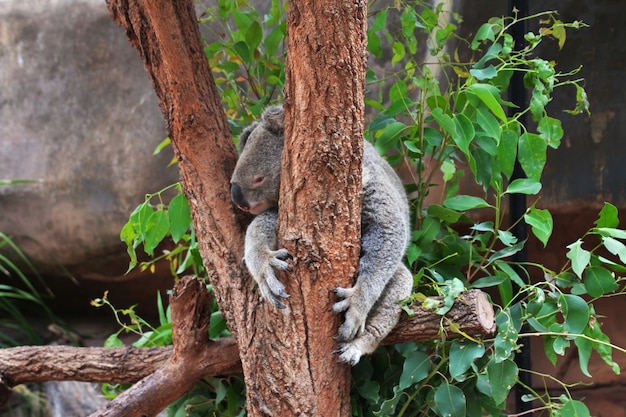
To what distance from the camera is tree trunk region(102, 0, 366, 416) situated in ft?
6.18

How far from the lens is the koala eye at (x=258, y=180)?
2365 millimetres

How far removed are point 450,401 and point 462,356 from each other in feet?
0.61

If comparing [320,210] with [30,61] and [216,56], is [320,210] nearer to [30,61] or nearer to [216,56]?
[216,56]

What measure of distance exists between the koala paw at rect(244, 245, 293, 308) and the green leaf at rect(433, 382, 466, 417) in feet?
2.12

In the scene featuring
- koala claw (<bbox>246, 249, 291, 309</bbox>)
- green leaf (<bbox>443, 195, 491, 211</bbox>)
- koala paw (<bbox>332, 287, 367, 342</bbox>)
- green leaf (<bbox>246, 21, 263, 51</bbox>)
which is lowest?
koala paw (<bbox>332, 287, 367, 342</bbox>)

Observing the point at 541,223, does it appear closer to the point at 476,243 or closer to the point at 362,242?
the point at 362,242

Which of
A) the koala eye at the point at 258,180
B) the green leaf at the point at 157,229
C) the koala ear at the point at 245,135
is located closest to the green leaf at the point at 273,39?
the koala ear at the point at 245,135

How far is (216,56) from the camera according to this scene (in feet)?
9.95

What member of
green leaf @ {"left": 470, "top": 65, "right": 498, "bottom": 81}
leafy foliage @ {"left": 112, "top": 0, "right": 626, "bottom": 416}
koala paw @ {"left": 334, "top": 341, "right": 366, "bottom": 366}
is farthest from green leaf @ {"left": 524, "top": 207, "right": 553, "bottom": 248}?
koala paw @ {"left": 334, "top": 341, "right": 366, "bottom": 366}

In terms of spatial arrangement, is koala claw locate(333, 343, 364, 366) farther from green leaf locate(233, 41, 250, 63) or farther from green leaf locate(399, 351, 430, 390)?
green leaf locate(233, 41, 250, 63)

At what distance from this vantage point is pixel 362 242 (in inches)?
88.8

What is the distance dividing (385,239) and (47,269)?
3.42 metres

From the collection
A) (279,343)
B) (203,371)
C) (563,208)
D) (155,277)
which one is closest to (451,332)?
(279,343)

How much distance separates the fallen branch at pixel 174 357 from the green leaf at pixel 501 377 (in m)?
0.12
